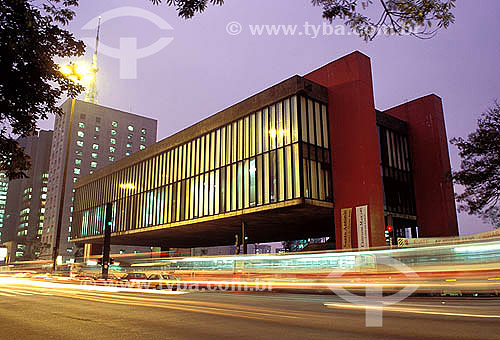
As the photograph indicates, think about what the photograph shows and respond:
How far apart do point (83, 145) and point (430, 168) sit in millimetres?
97054

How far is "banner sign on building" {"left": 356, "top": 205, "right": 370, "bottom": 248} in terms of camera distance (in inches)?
1125

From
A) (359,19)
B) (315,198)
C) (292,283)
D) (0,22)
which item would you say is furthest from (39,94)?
(315,198)

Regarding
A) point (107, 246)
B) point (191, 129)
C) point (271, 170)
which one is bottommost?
point (107, 246)

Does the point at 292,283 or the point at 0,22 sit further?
the point at 292,283

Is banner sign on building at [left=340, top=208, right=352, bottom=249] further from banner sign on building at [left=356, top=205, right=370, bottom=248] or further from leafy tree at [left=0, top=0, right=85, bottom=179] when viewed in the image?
leafy tree at [left=0, top=0, right=85, bottom=179]

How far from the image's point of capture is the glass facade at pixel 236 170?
3189cm

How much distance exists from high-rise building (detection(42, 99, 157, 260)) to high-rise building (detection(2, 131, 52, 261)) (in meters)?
30.3

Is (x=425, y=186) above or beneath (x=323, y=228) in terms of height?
above

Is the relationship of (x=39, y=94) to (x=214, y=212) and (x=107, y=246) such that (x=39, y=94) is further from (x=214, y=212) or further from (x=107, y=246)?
(x=214, y=212)

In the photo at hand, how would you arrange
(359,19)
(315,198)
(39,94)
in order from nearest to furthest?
1. (359,19)
2. (39,94)
3. (315,198)

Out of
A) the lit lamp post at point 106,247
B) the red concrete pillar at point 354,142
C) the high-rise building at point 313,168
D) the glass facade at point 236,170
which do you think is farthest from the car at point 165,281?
the red concrete pillar at point 354,142

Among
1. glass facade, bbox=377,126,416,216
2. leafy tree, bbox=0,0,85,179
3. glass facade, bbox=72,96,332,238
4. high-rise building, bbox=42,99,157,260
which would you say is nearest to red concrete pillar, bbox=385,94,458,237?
glass facade, bbox=377,126,416,216

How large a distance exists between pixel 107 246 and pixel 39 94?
18.4 metres

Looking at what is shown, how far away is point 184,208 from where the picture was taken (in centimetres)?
4362
